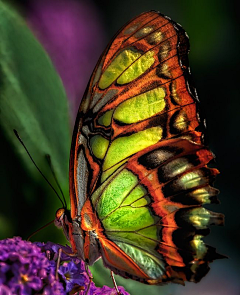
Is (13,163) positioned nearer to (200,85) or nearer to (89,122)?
(89,122)

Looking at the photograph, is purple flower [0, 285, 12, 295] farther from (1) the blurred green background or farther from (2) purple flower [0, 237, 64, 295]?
(1) the blurred green background

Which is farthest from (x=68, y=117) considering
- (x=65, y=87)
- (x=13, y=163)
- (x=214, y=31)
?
(x=214, y=31)

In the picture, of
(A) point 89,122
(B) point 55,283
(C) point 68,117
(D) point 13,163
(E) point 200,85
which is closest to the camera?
(B) point 55,283

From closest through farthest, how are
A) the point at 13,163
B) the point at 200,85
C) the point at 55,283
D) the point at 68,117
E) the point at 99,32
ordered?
the point at 55,283
the point at 13,163
the point at 68,117
the point at 99,32
the point at 200,85

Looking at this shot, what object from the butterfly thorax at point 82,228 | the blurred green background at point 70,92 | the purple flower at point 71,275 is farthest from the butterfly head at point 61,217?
the blurred green background at point 70,92

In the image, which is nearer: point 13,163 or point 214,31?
point 13,163

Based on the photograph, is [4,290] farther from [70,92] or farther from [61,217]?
[70,92]

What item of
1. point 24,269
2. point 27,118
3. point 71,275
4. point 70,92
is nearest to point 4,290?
point 24,269

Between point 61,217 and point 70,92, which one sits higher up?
point 70,92
